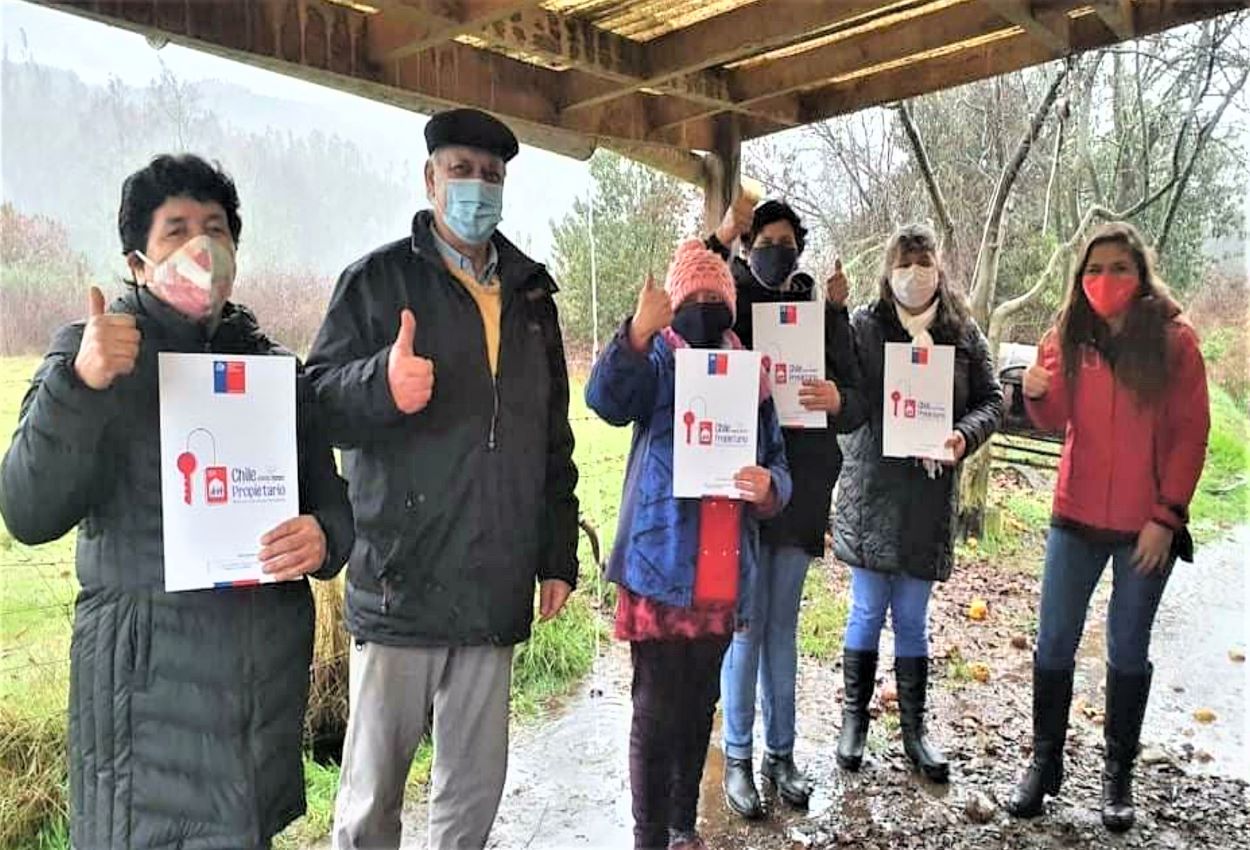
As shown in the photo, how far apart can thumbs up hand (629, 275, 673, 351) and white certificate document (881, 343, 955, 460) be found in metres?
1.21

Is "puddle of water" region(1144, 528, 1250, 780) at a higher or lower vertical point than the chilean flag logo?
lower

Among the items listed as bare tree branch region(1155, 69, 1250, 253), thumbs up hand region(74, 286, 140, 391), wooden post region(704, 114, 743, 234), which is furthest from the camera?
bare tree branch region(1155, 69, 1250, 253)

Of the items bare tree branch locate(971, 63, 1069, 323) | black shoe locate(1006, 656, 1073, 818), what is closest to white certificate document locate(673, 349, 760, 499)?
black shoe locate(1006, 656, 1073, 818)

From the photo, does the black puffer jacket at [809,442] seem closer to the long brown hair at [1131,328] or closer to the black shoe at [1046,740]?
the long brown hair at [1131,328]

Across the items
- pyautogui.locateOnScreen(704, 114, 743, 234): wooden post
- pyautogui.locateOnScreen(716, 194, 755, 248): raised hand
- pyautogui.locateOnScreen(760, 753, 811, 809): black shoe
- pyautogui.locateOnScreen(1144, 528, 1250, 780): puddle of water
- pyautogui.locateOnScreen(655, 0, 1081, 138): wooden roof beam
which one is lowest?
pyautogui.locateOnScreen(1144, 528, 1250, 780): puddle of water

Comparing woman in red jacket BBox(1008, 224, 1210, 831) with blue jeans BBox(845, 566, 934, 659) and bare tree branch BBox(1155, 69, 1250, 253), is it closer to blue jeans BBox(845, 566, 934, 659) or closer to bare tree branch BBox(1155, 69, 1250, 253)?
blue jeans BBox(845, 566, 934, 659)

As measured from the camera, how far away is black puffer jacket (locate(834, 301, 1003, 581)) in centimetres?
325

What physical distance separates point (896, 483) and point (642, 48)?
5.99 ft

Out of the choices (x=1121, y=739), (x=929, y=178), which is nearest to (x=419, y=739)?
(x=1121, y=739)

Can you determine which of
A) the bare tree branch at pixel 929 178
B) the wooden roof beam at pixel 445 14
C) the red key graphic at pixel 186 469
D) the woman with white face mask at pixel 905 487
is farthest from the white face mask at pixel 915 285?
the bare tree branch at pixel 929 178

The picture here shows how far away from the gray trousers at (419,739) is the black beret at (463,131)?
4.01ft

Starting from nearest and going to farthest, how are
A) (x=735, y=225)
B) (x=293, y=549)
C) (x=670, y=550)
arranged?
(x=293, y=549) → (x=670, y=550) → (x=735, y=225)

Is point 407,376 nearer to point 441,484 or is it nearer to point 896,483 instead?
point 441,484

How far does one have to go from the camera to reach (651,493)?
2.54 m
